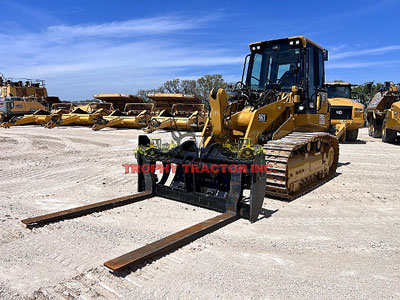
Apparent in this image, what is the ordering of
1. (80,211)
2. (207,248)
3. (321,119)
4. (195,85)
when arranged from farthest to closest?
(195,85), (321,119), (80,211), (207,248)

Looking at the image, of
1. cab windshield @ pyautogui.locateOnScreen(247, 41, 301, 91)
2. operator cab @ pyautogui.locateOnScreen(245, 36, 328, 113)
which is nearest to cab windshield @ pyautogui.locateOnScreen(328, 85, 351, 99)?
operator cab @ pyautogui.locateOnScreen(245, 36, 328, 113)

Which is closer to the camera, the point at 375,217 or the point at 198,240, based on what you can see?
the point at 198,240

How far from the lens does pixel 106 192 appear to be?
230 inches

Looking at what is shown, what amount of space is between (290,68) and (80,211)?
4.82 m

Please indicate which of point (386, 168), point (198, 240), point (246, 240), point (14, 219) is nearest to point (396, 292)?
point (246, 240)

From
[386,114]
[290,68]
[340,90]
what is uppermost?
[340,90]

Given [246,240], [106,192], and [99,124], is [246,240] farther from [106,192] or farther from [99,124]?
[99,124]

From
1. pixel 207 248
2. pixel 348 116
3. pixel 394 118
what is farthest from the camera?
pixel 348 116

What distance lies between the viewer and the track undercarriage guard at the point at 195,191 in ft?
11.9

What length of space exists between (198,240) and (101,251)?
39.9 inches

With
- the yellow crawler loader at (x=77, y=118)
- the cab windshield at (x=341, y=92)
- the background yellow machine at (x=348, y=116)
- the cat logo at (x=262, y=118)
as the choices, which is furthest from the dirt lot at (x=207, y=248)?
the yellow crawler loader at (x=77, y=118)

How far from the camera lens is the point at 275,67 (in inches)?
280

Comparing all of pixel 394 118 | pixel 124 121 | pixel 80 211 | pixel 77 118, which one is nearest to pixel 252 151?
pixel 80 211

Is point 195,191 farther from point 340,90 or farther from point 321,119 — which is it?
point 340,90
